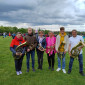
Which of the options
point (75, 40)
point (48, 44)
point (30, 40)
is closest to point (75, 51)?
point (75, 40)

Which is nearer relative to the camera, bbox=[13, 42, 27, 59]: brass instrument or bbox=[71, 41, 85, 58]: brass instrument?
bbox=[13, 42, 27, 59]: brass instrument

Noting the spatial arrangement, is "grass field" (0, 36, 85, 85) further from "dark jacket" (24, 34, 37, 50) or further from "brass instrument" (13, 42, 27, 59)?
"dark jacket" (24, 34, 37, 50)

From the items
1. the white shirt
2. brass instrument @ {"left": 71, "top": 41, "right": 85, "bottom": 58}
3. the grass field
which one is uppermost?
the white shirt

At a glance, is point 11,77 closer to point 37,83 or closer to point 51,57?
point 37,83

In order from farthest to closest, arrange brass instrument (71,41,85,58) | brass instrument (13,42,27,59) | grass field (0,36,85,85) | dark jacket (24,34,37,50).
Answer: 1. dark jacket (24,34,37,50)
2. brass instrument (71,41,85,58)
3. brass instrument (13,42,27,59)
4. grass field (0,36,85,85)

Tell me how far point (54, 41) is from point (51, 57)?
91cm

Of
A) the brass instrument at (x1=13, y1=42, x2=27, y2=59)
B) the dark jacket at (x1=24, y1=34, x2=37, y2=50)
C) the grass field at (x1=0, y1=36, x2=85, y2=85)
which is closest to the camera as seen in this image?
the grass field at (x1=0, y1=36, x2=85, y2=85)

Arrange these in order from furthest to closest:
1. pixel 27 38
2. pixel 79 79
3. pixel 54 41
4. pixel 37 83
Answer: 1. pixel 54 41
2. pixel 27 38
3. pixel 79 79
4. pixel 37 83

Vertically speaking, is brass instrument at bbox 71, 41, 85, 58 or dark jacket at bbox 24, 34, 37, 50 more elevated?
dark jacket at bbox 24, 34, 37, 50

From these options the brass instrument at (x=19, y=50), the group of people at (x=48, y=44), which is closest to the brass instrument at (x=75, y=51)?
the group of people at (x=48, y=44)

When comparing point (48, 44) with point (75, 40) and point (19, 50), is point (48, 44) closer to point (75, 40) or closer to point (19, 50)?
point (75, 40)

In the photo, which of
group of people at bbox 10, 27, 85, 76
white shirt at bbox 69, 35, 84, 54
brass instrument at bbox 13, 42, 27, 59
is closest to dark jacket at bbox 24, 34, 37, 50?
group of people at bbox 10, 27, 85, 76

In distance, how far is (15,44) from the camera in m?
4.62

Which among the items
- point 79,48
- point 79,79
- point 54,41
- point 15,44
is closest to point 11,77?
point 15,44
